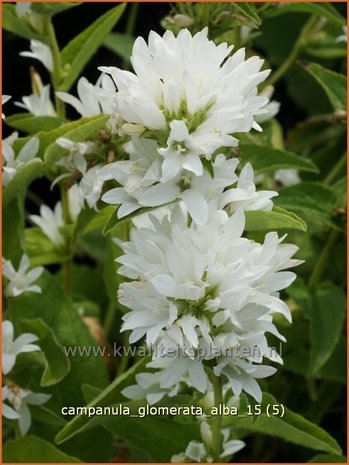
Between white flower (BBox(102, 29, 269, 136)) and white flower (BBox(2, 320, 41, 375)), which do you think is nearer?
white flower (BBox(102, 29, 269, 136))

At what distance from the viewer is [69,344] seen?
1415 mm

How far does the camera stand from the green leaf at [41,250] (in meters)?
→ 1.52

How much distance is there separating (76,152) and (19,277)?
205 millimetres

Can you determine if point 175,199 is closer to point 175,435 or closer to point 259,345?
point 259,345

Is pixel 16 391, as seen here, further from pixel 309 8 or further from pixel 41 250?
pixel 309 8

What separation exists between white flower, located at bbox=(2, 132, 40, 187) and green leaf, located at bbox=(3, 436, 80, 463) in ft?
1.17

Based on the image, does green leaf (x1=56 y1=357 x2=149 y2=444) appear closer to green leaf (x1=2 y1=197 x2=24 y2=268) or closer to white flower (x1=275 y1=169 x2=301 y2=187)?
green leaf (x1=2 y1=197 x2=24 y2=268)

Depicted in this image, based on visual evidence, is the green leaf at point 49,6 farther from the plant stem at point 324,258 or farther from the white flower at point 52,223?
the plant stem at point 324,258

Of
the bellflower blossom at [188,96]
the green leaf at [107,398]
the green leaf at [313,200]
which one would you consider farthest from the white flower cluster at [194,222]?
the green leaf at [313,200]

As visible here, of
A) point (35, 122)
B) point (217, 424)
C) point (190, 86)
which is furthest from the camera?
point (35, 122)

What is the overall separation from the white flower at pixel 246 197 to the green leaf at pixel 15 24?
493 mm

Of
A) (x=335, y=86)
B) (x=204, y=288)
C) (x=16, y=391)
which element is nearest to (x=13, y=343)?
(x=16, y=391)

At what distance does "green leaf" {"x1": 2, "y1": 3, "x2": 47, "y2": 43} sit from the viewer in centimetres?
138

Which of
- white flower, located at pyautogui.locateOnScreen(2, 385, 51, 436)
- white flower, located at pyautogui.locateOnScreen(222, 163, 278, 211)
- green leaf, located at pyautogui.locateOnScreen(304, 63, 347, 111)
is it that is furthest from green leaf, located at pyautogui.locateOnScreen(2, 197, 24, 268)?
green leaf, located at pyautogui.locateOnScreen(304, 63, 347, 111)
